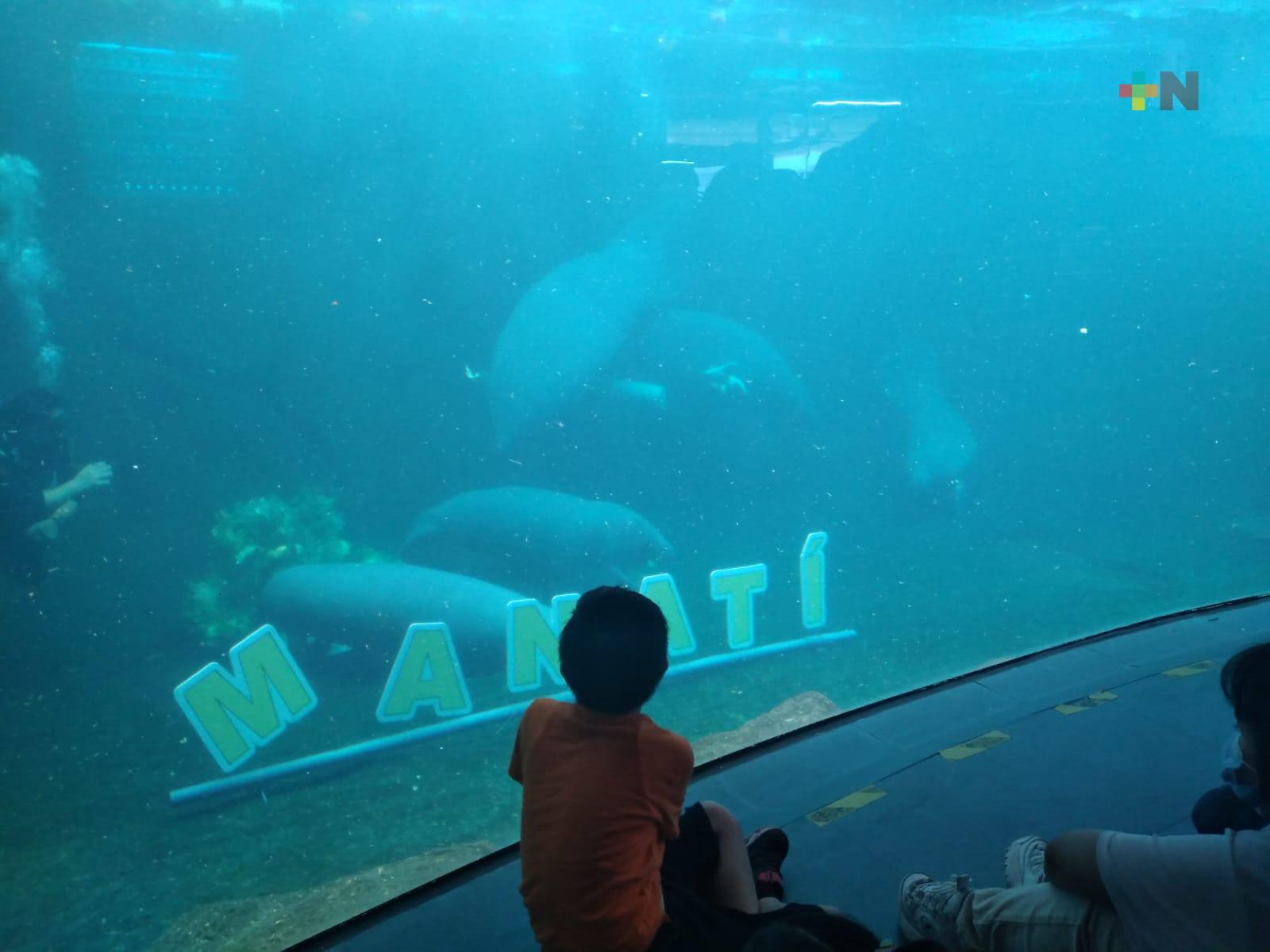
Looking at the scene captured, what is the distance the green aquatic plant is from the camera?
29.0ft

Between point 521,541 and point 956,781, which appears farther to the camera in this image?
point 521,541

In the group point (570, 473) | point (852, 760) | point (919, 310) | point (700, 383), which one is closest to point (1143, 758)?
point (852, 760)

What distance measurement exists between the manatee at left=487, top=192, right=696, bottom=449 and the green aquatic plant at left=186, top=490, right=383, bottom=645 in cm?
311

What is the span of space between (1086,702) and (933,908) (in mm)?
1739

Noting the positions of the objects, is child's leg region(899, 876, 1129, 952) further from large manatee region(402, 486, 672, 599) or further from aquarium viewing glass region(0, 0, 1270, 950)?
large manatee region(402, 486, 672, 599)

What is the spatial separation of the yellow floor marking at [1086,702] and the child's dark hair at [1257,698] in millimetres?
1716

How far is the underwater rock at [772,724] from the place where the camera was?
4.89 meters

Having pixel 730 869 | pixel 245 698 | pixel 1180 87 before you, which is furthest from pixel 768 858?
pixel 1180 87

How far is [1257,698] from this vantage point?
1.32 m

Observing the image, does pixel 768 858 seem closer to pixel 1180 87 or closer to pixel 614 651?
pixel 614 651

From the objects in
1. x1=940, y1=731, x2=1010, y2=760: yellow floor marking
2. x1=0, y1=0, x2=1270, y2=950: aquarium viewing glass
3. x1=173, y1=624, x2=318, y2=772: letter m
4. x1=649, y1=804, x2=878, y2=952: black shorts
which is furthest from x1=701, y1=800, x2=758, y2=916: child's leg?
x1=173, y1=624, x2=318, y2=772: letter m

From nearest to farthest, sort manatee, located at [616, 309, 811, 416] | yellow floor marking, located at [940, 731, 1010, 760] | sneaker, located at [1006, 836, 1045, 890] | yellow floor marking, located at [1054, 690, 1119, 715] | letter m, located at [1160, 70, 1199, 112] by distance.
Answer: sneaker, located at [1006, 836, 1045, 890]
yellow floor marking, located at [940, 731, 1010, 760]
yellow floor marking, located at [1054, 690, 1119, 715]
manatee, located at [616, 309, 811, 416]
letter m, located at [1160, 70, 1199, 112]

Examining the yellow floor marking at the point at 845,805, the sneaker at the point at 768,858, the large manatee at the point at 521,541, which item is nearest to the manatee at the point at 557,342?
the large manatee at the point at 521,541

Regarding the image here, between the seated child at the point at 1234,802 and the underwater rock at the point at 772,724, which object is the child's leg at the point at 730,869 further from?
the underwater rock at the point at 772,724
